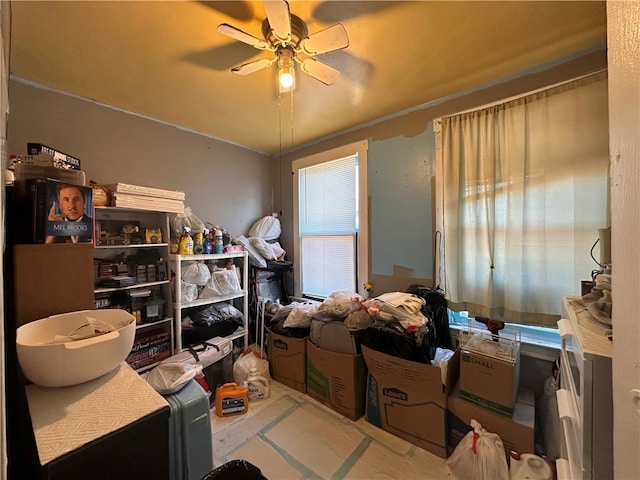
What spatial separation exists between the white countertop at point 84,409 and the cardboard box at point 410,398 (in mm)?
1423

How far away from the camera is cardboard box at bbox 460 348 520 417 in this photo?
1471 mm

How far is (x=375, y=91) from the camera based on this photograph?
2080mm

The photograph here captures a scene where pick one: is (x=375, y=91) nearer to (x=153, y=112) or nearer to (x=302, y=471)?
(x=153, y=112)

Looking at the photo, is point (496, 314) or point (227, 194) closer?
point (496, 314)

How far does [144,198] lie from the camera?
2.13 m

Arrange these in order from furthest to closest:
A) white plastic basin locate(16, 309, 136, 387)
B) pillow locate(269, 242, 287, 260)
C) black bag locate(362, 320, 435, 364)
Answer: pillow locate(269, 242, 287, 260), black bag locate(362, 320, 435, 364), white plastic basin locate(16, 309, 136, 387)

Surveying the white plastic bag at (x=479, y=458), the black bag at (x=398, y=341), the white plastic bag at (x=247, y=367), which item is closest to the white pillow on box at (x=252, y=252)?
the white plastic bag at (x=247, y=367)

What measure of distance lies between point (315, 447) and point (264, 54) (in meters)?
2.57

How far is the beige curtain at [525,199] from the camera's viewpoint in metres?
1.58

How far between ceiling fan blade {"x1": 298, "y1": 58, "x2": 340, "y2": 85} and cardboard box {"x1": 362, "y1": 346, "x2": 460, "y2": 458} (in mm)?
1827

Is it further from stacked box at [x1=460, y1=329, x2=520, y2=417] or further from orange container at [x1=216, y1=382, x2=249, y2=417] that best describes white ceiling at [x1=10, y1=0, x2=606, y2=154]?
orange container at [x1=216, y1=382, x2=249, y2=417]

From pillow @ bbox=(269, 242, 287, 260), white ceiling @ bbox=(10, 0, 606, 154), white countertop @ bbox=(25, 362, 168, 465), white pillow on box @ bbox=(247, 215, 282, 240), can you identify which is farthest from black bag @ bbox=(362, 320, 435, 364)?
white pillow on box @ bbox=(247, 215, 282, 240)

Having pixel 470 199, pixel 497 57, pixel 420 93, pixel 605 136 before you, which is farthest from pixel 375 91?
pixel 605 136

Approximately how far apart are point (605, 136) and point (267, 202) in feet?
10.3
